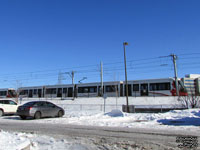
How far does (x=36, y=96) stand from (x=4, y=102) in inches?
950

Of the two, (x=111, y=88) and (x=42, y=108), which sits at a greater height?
(x=111, y=88)

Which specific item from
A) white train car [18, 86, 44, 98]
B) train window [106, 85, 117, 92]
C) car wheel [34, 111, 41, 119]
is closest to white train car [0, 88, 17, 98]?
white train car [18, 86, 44, 98]

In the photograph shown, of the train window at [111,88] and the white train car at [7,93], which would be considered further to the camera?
the white train car at [7,93]

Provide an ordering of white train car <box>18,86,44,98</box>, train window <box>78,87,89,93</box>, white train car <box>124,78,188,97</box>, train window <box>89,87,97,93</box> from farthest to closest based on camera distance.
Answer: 1. white train car <box>18,86,44,98</box>
2. train window <box>78,87,89,93</box>
3. train window <box>89,87,97,93</box>
4. white train car <box>124,78,188,97</box>

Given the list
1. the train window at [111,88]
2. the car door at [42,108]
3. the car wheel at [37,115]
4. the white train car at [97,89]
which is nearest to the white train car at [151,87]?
the white train car at [97,89]

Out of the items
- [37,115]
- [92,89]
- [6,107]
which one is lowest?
[37,115]

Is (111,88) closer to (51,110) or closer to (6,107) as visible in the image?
(51,110)

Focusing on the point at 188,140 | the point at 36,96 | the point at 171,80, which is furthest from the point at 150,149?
the point at 36,96

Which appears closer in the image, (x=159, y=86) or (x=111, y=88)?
(x=159, y=86)

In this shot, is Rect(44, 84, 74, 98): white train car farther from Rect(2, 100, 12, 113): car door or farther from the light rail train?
Rect(2, 100, 12, 113): car door

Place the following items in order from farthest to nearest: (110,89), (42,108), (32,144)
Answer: (110,89) → (42,108) → (32,144)

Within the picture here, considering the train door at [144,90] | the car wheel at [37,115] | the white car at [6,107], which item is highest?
the train door at [144,90]

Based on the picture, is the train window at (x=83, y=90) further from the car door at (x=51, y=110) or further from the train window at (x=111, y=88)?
the car door at (x=51, y=110)

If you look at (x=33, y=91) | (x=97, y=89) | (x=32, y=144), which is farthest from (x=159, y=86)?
(x=32, y=144)
